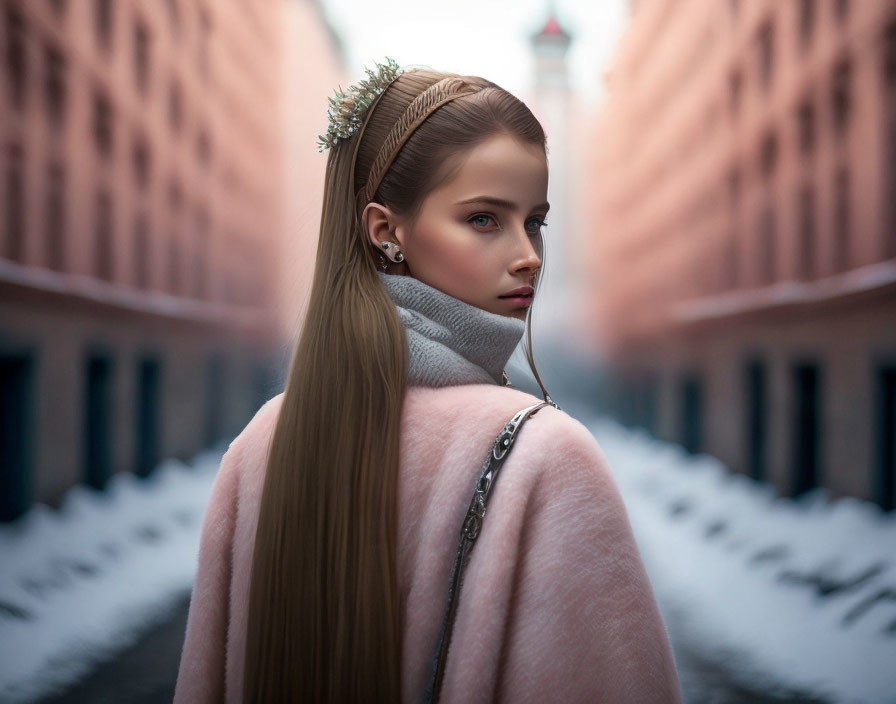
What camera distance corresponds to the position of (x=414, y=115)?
1.20 meters

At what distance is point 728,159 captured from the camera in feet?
31.0

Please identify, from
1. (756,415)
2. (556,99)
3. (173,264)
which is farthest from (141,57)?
(756,415)

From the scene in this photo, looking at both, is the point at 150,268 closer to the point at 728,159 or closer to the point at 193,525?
the point at 193,525

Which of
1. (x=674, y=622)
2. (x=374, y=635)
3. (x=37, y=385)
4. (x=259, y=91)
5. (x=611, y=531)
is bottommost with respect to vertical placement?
(x=674, y=622)

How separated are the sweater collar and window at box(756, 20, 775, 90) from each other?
8.20m

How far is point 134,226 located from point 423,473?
8.24 meters

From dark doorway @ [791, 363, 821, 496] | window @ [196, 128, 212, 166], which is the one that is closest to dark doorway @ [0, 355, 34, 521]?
window @ [196, 128, 212, 166]

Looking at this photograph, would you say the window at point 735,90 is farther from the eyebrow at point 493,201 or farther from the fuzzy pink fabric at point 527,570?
the fuzzy pink fabric at point 527,570

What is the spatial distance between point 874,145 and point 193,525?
580cm

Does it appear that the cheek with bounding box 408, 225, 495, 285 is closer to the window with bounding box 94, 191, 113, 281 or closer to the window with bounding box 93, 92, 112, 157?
the window with bounding box 94, 191, 113, 281

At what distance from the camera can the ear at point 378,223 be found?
47.8 inches

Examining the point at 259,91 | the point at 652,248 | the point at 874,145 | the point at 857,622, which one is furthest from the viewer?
the point at 652,248

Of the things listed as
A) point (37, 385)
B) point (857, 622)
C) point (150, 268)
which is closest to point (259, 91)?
point (150, 268)

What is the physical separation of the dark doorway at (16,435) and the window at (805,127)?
270 inches
